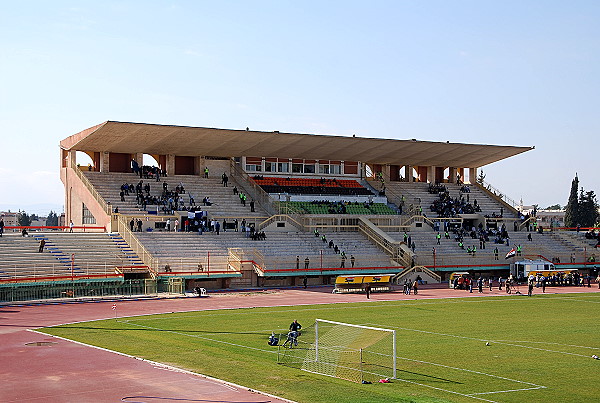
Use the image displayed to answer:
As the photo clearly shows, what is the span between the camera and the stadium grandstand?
61.5 m

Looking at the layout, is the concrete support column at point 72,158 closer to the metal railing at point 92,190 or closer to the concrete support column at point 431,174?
the metal railing at point 92,190

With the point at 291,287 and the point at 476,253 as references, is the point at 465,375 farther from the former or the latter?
the point at 476,253

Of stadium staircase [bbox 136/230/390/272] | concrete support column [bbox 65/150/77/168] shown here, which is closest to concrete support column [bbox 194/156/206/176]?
stadium staircase [bbox 136/230/390/272]

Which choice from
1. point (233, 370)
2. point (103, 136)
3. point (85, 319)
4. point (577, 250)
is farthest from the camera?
point (577, 250)

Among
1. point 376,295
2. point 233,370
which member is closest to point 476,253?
point 376,295

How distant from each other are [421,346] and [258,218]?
A: 4480 cm

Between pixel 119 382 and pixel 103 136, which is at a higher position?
pixel 103 136

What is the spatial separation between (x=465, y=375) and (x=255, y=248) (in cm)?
4392

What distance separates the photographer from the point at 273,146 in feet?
271

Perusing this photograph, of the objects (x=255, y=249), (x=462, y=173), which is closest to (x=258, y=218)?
(x=255, y=249)

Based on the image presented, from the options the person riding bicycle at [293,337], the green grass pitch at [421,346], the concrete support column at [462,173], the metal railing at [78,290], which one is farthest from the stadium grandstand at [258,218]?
the person riding bicycle at [293,337]

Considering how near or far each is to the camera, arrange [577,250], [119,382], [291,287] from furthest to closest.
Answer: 1. [577,250]
2. [291,287]
3. [119,382]

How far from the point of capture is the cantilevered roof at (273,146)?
7338 centimetres

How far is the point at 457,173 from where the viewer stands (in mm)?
103125
